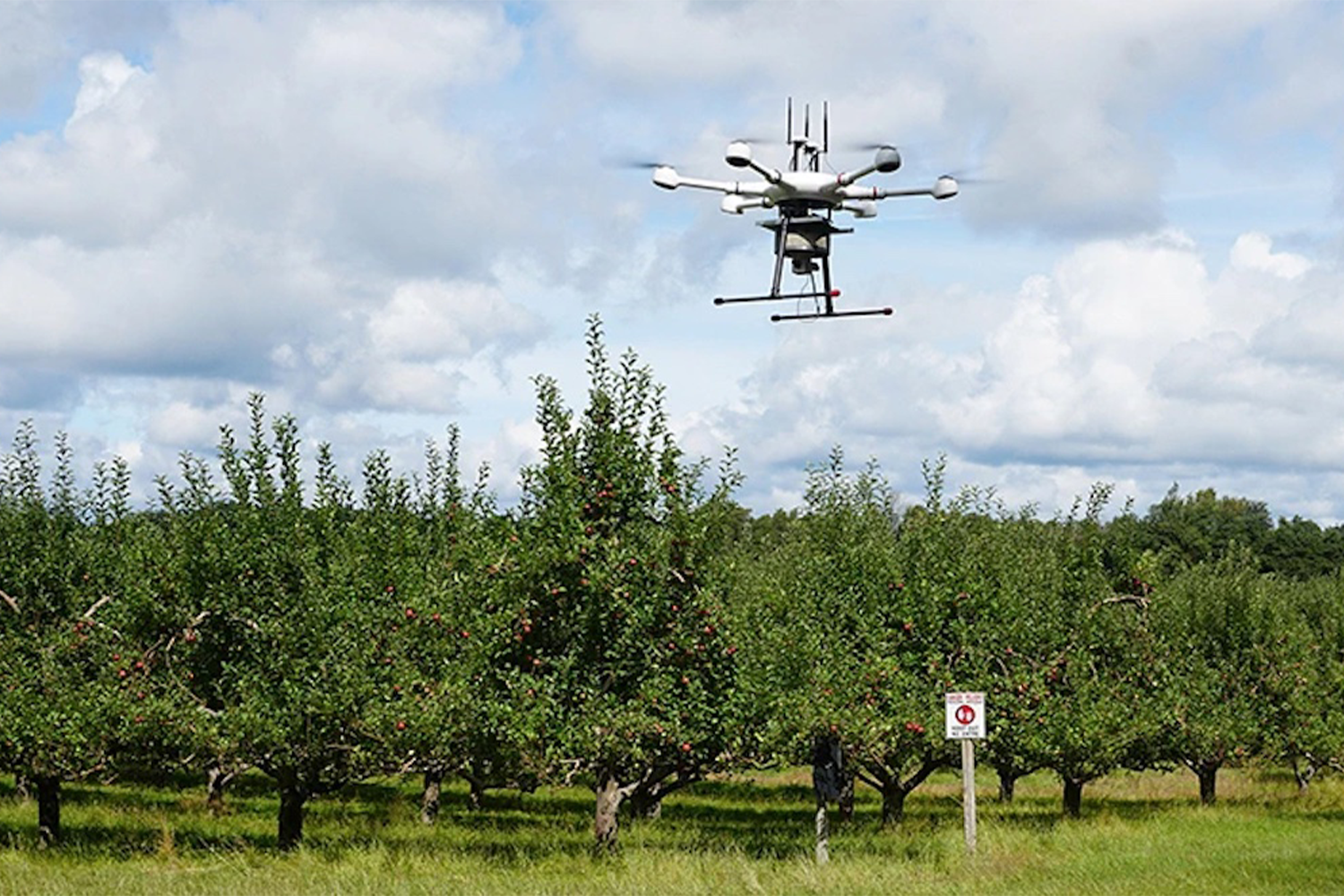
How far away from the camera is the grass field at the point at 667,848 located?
21.5 meters

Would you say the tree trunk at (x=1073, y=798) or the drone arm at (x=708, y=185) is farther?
the tree trunk at (x=1073, y=798)

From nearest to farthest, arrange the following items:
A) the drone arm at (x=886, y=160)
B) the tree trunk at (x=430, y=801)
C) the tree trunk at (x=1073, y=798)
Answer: the drone arm at (x=886, y=160)
the tree trunk at (x=430, y=801)
the tree trunk at (x=1073, y=798)

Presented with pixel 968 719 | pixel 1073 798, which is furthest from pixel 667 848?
pixel 1073 798

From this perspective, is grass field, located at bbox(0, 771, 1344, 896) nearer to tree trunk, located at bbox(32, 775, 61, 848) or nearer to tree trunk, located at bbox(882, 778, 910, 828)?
tree trunk, located at bbox(32, 775, 61, 848)

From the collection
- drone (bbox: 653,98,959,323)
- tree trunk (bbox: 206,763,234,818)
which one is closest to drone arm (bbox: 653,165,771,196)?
drone (bbox: 653,98,959,323)

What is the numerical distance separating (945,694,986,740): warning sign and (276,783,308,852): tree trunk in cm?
1114

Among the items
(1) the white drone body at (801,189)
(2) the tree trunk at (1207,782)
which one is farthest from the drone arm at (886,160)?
(2) the tree trunk at (1207,782)

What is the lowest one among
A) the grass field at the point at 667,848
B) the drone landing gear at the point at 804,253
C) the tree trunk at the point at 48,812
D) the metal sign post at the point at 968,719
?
the grass field at the point at 667,848

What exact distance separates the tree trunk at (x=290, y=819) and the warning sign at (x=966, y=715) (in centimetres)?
1114

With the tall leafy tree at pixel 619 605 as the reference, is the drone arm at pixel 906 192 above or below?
above

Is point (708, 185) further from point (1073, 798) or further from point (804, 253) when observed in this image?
point (1073, 798)

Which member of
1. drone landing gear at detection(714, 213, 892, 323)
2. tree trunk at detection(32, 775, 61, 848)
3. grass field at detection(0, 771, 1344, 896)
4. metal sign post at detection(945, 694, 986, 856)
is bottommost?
grass field at detection(0, 771, 1344, 896)

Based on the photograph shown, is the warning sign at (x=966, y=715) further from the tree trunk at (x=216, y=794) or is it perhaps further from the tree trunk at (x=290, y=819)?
the tree trunk at (x=216, y=794)

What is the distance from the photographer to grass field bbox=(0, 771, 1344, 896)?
848 inches
